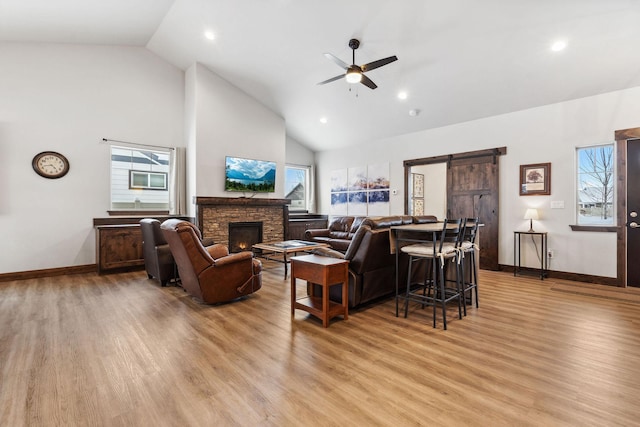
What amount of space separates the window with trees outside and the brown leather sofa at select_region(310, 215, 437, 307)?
348 centimetres

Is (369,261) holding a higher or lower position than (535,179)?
lower

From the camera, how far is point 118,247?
18.0 ft

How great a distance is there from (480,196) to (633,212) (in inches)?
82.8

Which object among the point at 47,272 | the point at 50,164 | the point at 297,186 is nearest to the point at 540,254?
the point at 297,186

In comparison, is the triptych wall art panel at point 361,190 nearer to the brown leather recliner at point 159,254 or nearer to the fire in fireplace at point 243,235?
the fire in fireplace at point 243,235

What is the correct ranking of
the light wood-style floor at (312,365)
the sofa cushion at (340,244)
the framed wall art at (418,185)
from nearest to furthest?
the light wood-style floor at (312,365)
the sofa cushion at (340,244)
the framed wall art at (418,185)

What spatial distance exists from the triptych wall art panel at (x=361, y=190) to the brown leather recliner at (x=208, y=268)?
4.62 meters

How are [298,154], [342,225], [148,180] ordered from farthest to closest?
[298,154]
[342,225]
[148,180]

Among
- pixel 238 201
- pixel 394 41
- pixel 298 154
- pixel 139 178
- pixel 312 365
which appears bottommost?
pixel 312 365

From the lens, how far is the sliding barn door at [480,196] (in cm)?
579

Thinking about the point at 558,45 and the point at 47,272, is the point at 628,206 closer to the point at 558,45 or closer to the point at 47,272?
the point at 558,45

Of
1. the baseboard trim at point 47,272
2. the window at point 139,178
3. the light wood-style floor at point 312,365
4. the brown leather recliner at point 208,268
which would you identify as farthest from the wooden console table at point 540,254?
the baseboard trim at point 47,272

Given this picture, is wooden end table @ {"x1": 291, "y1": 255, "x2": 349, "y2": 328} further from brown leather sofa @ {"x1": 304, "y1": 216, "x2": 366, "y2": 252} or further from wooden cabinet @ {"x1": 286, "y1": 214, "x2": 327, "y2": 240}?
wooden cabinet @ {"x1": 286, "y1": 214, "x2": 327, "y2": 240}

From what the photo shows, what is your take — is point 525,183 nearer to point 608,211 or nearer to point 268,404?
point 608,211
